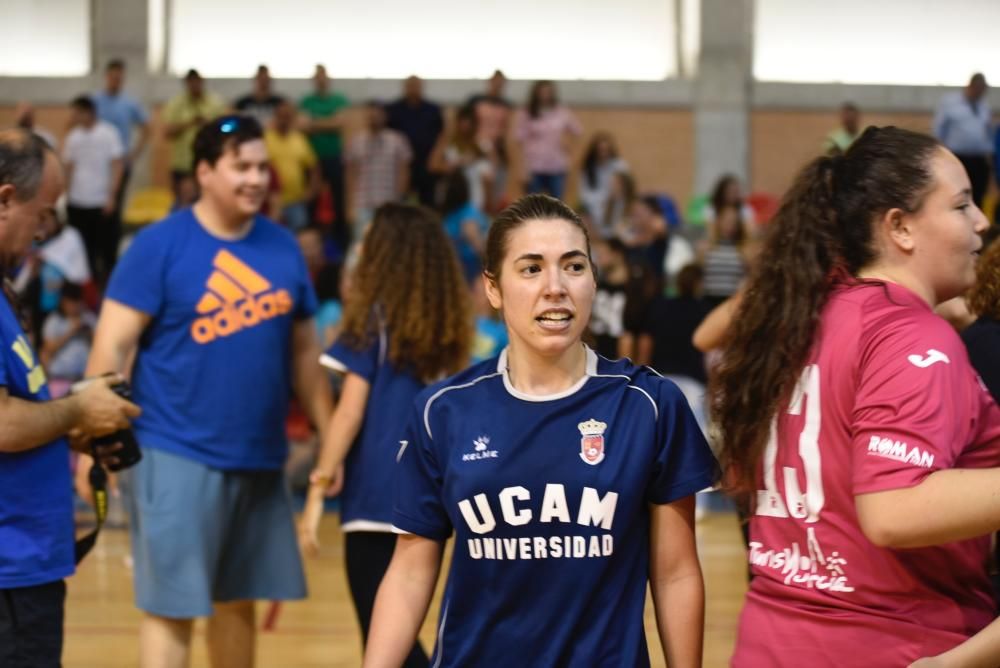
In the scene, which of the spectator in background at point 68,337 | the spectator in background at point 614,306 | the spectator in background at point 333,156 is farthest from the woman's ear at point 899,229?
the spectator in background at point 333,156

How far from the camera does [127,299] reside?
465 cm

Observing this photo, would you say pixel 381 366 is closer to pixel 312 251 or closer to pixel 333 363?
pixel 333 363

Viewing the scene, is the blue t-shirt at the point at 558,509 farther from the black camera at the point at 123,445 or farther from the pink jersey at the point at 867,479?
the black camera at the point at 123,445

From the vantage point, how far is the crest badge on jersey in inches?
108

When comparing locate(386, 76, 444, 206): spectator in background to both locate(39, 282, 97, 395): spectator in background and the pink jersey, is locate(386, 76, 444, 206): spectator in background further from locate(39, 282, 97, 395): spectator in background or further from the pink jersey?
the pink jersey

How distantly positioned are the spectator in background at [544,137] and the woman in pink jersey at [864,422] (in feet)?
40.6

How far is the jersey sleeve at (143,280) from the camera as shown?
4.65m

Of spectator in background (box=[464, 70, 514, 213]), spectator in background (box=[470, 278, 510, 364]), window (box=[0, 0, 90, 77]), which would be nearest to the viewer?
spectator in background (box=[470, 278, 510, 364])

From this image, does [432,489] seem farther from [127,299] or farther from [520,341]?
[127,299]

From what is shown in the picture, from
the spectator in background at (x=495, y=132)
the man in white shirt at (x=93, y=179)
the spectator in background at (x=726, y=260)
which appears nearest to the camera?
the spectator in background at (x=726, y=260)

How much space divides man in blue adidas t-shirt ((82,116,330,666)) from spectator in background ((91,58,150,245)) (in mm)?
9757

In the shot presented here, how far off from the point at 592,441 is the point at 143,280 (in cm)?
236

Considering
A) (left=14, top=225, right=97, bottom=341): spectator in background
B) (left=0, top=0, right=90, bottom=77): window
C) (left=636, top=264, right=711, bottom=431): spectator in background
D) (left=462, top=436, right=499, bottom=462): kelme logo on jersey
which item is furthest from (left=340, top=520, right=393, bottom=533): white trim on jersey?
(left=0, top=0, right=90, bottom=77): window

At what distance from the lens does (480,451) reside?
277 centimetres
